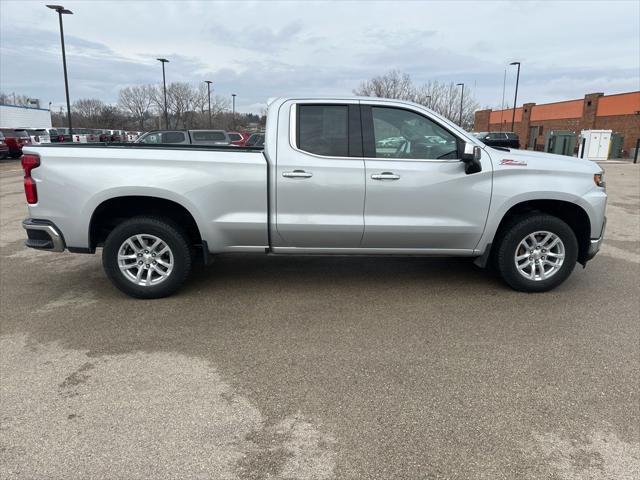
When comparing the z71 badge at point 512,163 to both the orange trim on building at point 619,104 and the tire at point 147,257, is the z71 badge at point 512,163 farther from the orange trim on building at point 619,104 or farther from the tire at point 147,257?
the orange trim on building at point 619,104

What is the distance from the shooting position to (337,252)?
486 cm

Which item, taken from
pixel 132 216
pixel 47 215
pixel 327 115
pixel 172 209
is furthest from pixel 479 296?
pixel 47 215

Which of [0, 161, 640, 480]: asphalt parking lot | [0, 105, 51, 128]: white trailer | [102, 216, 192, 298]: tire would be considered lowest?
[0, 161, 640, 480]: asphalt parking lot

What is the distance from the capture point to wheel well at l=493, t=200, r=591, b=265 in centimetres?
496

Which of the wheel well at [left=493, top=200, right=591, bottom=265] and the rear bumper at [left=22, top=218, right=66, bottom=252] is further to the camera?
the wheel well at [left=493, top=200, right=591, bottom=265]

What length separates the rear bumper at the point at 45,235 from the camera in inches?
181

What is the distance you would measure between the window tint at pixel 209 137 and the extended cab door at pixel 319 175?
16.7 m

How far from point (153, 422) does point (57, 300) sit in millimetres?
2629

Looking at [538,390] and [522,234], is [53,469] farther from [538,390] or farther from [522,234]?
[522,234]

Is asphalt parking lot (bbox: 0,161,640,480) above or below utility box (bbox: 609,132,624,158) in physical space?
below

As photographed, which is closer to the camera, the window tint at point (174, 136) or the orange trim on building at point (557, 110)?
the window tint at point (174, 136)

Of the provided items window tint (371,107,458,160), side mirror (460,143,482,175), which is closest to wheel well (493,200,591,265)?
side mirror (460,143,482,175)

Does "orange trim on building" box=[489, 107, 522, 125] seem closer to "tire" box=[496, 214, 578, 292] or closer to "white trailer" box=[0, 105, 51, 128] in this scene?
"white trailer" box=[0, 105, 51, 128]

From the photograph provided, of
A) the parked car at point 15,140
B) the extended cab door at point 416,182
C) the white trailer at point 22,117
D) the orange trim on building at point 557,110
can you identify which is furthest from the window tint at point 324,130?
the white trailer at point 22,117
